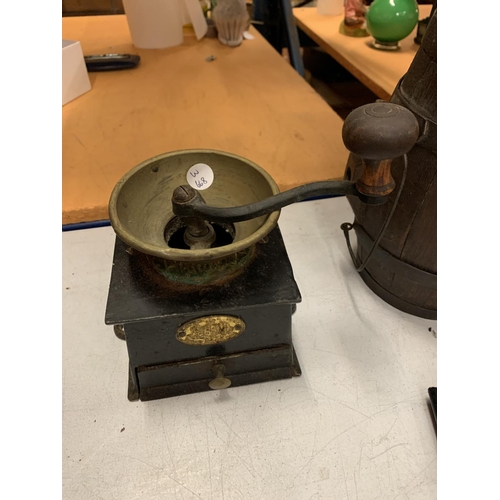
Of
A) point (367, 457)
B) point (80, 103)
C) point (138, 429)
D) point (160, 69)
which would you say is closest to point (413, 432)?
point (367, 457)

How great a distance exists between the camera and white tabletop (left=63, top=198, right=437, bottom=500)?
608mm

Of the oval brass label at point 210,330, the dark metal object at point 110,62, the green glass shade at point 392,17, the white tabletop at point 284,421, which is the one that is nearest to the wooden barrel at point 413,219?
the white tabletop at point 284,421

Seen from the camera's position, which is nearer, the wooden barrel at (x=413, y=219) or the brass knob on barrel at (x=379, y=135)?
the brass knob on barrel at (x=379, y=135)

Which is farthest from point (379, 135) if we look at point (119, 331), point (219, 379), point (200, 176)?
point (119, 331)

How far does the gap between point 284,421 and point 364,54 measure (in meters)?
1.28

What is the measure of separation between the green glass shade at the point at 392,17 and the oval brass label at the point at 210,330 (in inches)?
47.4

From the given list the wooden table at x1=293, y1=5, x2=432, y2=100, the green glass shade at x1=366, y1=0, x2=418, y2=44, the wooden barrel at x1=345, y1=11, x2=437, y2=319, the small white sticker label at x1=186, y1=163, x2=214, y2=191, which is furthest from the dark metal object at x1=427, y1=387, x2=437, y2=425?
the green glass shade at x1=366, y1=0, x2=418, y2=44

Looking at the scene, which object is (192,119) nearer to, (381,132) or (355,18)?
(355,18)

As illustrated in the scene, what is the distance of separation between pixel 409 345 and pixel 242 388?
299 millimetres

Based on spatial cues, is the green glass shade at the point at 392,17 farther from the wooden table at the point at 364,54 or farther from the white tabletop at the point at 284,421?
the white tabletop at the point at 284,421

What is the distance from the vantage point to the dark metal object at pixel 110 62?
59.5 inches

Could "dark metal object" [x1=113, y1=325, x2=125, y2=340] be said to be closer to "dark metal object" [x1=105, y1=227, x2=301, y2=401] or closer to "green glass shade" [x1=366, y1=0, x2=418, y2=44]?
"dark metal object" [x1=105, y1=227, x2=301, y2=401]

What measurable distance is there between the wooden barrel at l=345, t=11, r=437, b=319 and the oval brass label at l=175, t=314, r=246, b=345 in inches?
11.6

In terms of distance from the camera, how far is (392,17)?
1.39 metres
